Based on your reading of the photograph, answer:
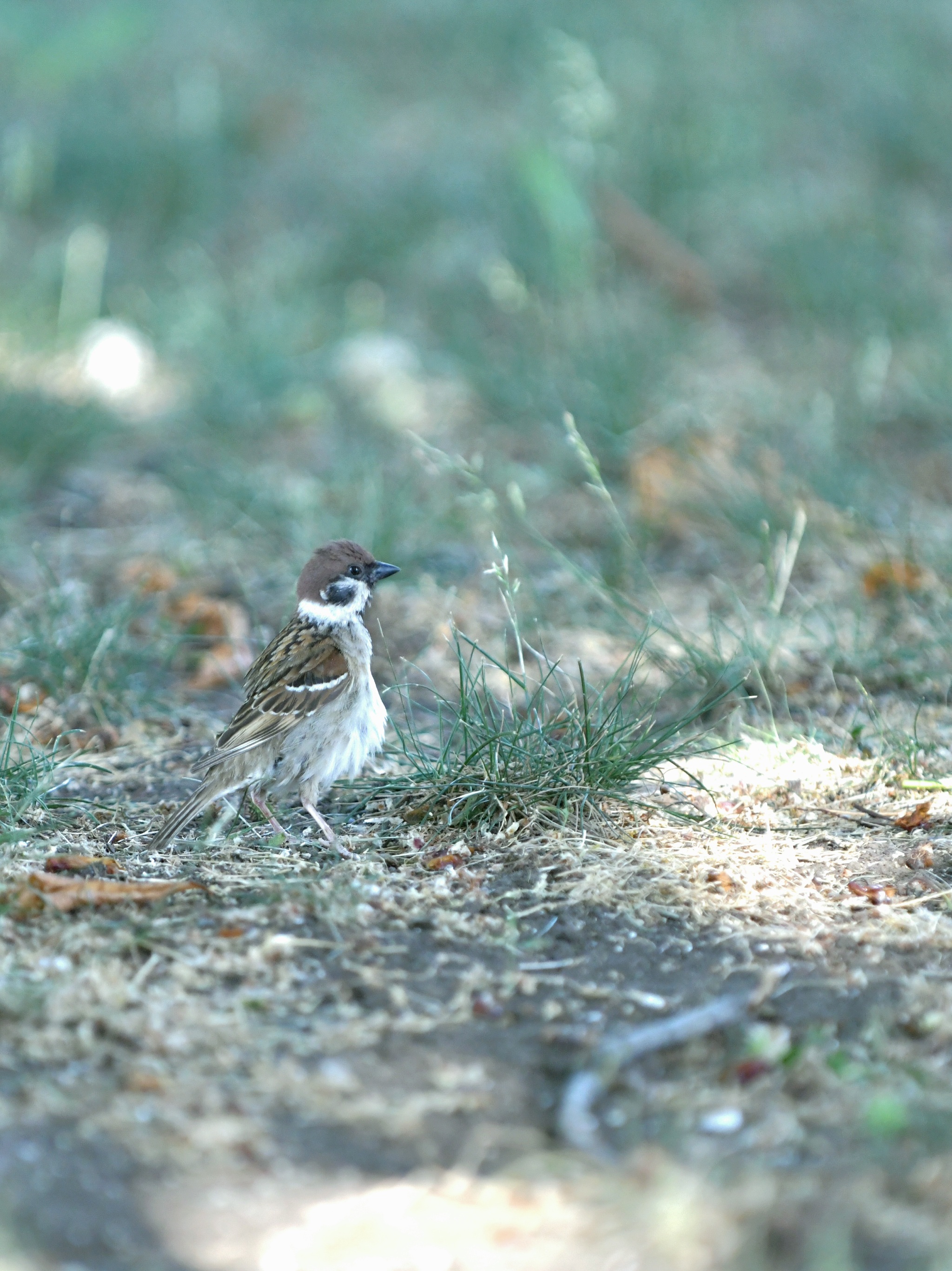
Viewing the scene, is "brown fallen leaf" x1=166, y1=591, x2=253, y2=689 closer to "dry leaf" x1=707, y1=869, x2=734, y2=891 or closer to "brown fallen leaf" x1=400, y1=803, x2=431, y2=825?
"brown fallen leaf" x1=400, y1=803, x2=431, y2=825

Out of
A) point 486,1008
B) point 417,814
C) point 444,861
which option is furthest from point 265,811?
point 486,1008

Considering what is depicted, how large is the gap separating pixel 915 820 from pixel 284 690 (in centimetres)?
195

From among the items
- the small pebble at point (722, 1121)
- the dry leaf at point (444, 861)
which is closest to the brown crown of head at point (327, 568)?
the dry leaf at point (444, 861)

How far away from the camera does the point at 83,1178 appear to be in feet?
8.27

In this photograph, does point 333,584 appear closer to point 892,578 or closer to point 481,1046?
point 481,1046

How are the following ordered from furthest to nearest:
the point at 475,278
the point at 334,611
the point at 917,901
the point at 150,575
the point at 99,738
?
the point at 475,278
the point at 150,575
the point at 99,738
the point at 334,611
the point at 917,901

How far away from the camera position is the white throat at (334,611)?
4641mm

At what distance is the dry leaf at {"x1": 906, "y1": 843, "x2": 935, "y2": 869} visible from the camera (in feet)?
12.6

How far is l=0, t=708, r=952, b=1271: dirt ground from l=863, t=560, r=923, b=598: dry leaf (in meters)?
1.55

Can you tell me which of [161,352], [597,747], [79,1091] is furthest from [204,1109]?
[161,352]

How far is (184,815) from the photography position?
13.1 feet

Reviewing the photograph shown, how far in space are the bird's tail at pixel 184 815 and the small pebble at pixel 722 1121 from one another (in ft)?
6.01

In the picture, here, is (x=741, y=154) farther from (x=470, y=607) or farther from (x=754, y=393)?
(x=470, y=607)

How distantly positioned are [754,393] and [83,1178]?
634cm
